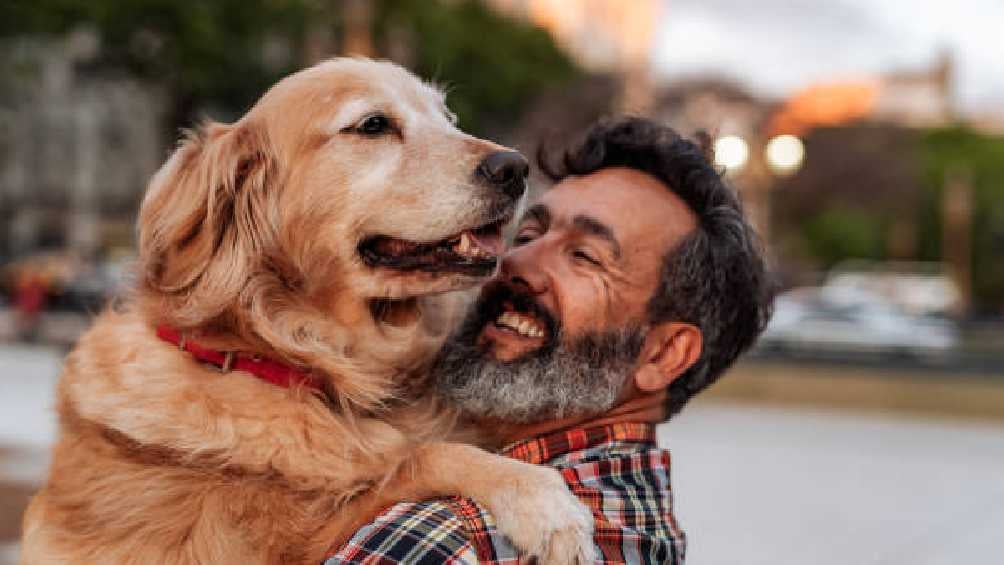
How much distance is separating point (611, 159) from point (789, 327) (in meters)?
19.8

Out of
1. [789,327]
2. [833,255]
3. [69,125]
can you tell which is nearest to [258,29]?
[789,327]

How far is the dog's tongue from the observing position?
3049mm

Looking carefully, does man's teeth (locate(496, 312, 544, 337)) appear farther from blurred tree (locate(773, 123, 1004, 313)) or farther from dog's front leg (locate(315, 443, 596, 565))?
blurred tree (locate(773, 123, 1004, 313))

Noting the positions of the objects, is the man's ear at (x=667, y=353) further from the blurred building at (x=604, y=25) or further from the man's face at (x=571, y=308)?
the blurred building at (x=604, y=25)

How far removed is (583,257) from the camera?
121 inches

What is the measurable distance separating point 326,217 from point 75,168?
52549 mm

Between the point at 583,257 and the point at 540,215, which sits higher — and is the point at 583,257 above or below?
below

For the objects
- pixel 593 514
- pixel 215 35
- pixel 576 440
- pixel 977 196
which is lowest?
pixel 977 196

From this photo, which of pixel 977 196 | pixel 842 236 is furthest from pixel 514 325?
pixel 977 196

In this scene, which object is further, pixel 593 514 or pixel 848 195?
pixel 848 195

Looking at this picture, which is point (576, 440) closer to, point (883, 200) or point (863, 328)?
point (863, 328)

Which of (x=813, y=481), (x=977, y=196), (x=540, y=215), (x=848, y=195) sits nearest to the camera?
(x=540, y=215)

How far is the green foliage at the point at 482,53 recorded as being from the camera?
33.7 m

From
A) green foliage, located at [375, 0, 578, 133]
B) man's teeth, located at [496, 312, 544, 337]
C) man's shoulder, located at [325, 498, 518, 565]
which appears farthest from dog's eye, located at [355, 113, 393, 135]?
green foliage, located at [375, 0, 578, 133]
